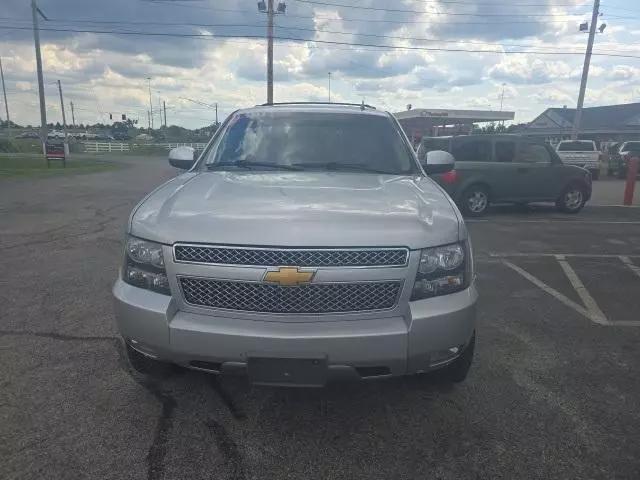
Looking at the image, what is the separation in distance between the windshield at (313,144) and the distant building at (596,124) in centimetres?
4814

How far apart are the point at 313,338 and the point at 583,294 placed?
413cm

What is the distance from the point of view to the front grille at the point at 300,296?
244 cm

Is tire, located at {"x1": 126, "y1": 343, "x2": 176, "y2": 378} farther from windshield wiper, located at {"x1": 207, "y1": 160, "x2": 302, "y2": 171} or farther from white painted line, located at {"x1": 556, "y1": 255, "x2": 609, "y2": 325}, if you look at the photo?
white painted line, located at {"x1": 556, "y1": 255, "x2": 609, "y2": 325}

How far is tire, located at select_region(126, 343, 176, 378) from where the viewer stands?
3000mm

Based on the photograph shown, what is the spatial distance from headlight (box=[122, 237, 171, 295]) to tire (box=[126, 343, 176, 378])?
0.55 meters

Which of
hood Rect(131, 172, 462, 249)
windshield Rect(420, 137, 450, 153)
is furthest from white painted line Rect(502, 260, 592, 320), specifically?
windshield Rect(420, 137, 450, 153)

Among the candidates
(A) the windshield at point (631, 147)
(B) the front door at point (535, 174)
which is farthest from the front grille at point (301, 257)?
(A) the windshield at point (631, 147)

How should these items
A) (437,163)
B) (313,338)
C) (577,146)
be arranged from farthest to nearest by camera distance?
(577,146), (437,163), (313,338)

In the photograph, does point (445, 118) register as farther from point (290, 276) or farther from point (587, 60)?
point (290, 276)

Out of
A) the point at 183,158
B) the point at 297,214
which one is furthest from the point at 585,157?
the point at 297,214

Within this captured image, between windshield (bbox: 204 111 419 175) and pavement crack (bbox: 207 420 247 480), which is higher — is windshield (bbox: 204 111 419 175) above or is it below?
above

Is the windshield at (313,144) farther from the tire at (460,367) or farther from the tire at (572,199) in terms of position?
the tire at (572,199)

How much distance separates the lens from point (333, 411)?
298cm

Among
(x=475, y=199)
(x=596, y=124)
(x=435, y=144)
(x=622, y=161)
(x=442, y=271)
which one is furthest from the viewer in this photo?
(x=596, y=124)
